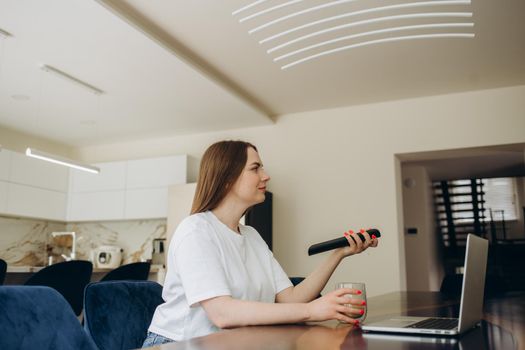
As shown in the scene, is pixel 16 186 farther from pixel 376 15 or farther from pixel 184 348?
pixel 184 348

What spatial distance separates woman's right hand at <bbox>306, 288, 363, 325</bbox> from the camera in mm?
1040

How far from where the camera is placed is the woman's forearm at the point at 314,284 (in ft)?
4.66

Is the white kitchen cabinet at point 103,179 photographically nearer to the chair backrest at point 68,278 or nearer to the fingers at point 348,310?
the chair backrest at point 68,278

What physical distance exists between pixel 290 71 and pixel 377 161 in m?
1.35

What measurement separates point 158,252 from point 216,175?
3980 mm

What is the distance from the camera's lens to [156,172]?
5379mm

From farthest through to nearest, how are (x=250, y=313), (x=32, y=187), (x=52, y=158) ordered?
(x=32, y=187) < (x=52, y=158) < (x=250, y=313)

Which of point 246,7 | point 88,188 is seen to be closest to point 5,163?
point 88,188

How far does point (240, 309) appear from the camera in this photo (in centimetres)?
110

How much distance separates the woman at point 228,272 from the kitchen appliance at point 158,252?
380cm

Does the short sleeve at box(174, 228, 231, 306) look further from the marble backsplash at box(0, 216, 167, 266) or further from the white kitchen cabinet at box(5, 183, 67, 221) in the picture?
the white kitchen cabinet at box(5, 183, 67, 221)

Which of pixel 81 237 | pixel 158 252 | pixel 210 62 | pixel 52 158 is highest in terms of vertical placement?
pixel 210 62

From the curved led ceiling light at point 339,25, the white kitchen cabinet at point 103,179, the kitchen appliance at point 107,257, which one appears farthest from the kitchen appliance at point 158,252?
the curved led ceiling light at point 339,25

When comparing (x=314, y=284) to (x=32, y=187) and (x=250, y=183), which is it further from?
(x=32, y=187)
